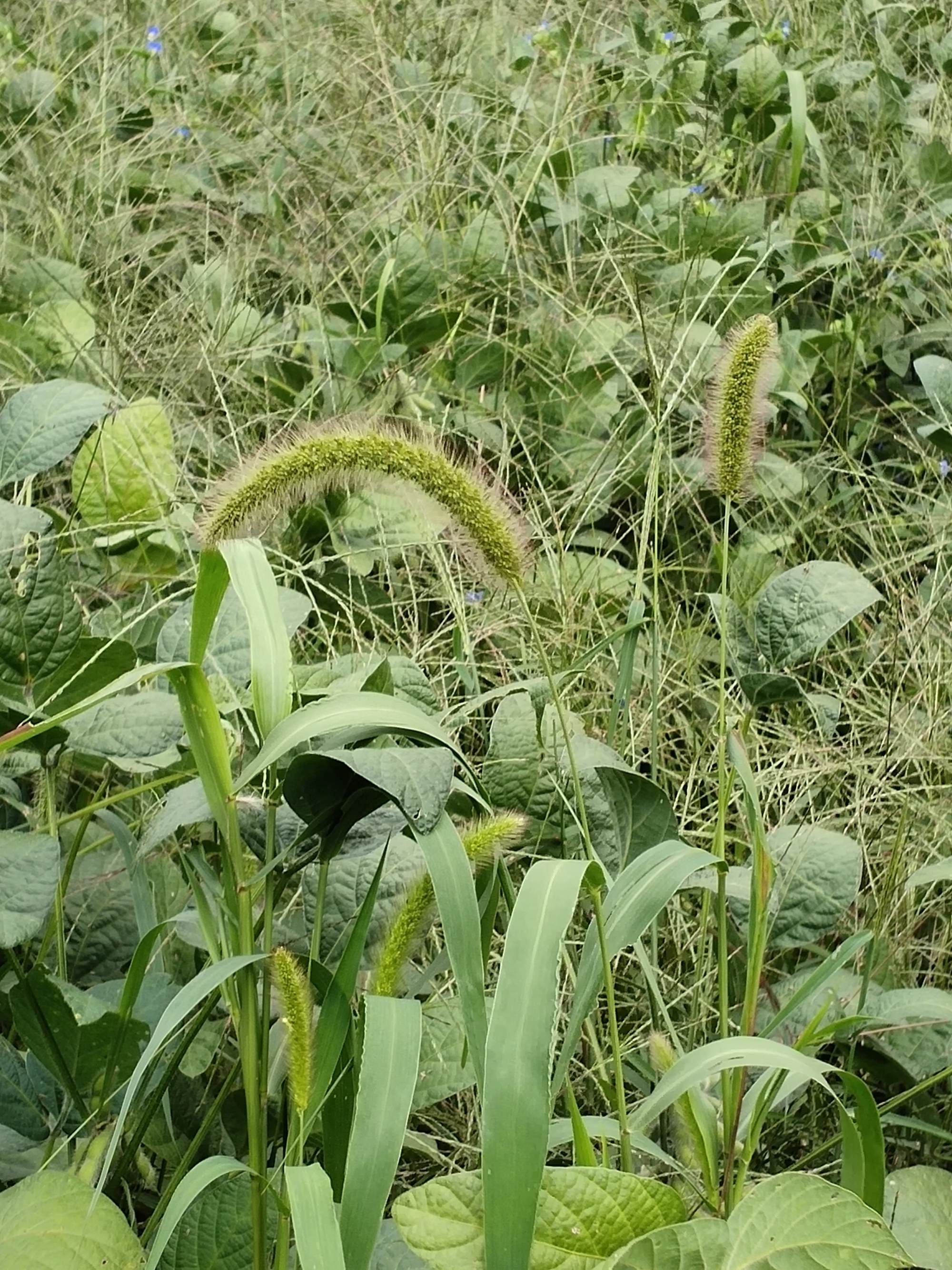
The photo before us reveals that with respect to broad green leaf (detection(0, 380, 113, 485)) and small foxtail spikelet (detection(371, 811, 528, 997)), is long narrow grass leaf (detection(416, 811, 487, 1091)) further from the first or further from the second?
broad green leaf (detection(0, 380, 113, 485))

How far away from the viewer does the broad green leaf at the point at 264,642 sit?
0.83 metres

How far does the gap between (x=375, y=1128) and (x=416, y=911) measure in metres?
0.16

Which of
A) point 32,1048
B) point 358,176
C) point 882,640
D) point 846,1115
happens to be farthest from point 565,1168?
point 358,176

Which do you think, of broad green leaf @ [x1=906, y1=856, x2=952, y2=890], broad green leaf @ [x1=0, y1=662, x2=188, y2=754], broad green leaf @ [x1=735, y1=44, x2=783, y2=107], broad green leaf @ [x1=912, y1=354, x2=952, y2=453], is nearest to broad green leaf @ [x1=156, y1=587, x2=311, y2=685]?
broad green leaf @ [x1=0, y1=662, x2=188, y2=754]

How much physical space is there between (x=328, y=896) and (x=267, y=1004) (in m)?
0.14

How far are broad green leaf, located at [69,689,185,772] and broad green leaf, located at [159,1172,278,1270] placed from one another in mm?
293

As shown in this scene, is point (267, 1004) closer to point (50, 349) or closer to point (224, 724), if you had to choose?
point (224, 724)

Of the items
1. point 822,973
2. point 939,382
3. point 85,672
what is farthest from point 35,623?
point 939,382

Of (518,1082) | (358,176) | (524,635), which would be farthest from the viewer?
(358,176)

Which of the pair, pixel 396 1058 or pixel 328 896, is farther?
pixel 328 896

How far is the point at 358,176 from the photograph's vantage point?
234cm

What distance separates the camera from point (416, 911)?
0.87 m

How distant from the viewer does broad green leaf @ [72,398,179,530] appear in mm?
1547

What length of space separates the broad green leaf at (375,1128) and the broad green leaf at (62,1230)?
0.53 ft
